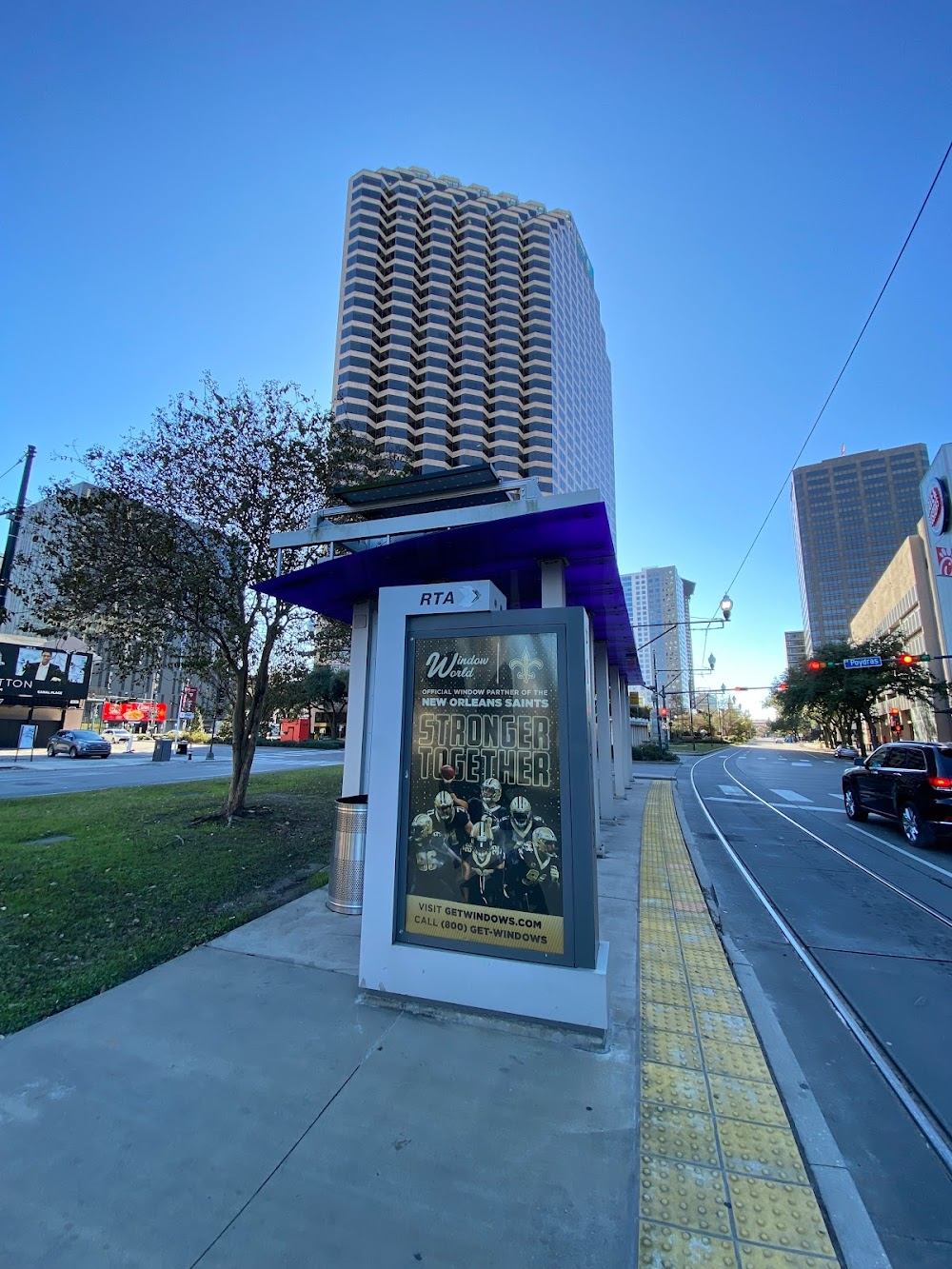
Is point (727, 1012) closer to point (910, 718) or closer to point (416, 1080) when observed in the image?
point (416, 1080)

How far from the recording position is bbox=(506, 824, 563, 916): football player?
333 cm

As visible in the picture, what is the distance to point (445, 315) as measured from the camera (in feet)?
285

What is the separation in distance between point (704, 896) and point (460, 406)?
3430 inches

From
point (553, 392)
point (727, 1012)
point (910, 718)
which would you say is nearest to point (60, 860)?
point (727, 1012)

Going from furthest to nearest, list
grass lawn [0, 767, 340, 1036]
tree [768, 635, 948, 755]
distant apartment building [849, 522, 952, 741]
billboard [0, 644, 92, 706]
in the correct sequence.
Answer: distant apartment building [849, 522, 952, 741]
tree [768, 635, 948, 755]
billboard [0, 644, 92, 706]
grass lawn [0, 767, 340, 1036]

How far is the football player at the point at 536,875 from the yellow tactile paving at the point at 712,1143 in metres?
0.99

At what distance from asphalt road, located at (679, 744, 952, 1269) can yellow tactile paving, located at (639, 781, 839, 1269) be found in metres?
0.32

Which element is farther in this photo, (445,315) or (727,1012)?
(445,315)

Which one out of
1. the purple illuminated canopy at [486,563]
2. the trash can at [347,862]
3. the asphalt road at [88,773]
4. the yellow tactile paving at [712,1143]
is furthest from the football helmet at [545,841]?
the asphalt road at [88,773]

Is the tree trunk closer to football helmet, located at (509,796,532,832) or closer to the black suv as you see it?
football helmet, located at (509,796,532,832)

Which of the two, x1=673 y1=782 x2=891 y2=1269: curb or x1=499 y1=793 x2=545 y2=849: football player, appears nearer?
x1=673 y1=782 x2=891 y2=1269: curb

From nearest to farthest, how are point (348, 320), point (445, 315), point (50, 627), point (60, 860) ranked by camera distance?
point (60, 860) < point (50, 627) < point (348, 320) < point (445, 315)

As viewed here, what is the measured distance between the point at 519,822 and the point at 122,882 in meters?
5.53

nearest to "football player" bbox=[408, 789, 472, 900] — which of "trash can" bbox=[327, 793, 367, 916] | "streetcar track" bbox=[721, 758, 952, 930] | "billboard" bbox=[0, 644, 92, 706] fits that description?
"trash can" bbox=[327, 793, 367, 916]
